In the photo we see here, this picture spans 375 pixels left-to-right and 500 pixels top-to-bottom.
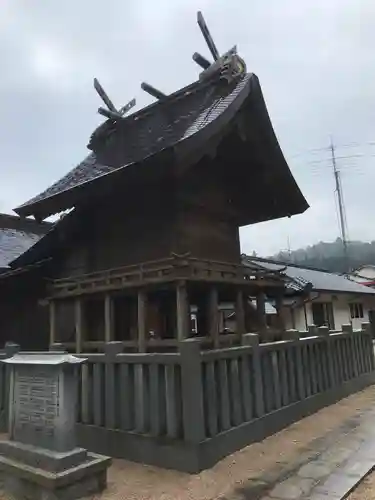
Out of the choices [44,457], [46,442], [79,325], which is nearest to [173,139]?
[79,325]

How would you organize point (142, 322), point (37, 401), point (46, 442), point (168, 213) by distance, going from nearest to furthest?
point (46, 442), point (37, 401), point (142, 322), point (168, 213)

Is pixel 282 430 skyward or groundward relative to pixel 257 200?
groundward

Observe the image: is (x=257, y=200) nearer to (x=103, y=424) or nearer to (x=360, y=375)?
(x=360, y=375)

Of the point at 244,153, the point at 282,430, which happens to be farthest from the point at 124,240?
the point at 282,430

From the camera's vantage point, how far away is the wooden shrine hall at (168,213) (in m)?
6.34

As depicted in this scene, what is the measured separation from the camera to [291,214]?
9.35m

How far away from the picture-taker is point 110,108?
976cm

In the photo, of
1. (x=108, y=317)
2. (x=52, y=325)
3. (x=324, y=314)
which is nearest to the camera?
(x=108, y=317)

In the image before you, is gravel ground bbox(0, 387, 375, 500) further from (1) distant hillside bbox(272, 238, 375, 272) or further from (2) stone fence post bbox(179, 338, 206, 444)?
(1) distant hillside bbox(272, 238, 375, 272)

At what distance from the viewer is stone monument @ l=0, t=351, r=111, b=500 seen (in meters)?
3.67

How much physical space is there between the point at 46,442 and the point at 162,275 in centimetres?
282

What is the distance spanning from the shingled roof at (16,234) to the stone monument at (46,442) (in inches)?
328

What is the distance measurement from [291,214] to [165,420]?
6048mm

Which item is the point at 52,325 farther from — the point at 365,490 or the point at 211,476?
the point at 365,490
